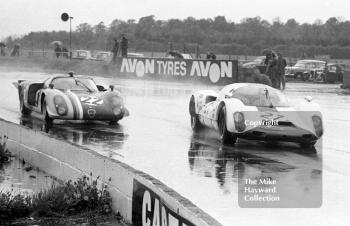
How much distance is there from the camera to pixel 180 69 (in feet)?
115

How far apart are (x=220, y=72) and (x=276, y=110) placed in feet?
64.3

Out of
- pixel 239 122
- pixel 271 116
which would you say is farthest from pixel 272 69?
pixel 239 122

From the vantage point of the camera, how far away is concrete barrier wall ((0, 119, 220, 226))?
623cm

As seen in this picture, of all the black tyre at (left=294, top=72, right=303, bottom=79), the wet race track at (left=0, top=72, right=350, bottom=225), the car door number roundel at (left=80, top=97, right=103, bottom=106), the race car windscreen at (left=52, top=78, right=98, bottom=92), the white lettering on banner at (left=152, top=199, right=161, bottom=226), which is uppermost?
the race car windscreen at (left=52, top=78, right=98, bottom=92)

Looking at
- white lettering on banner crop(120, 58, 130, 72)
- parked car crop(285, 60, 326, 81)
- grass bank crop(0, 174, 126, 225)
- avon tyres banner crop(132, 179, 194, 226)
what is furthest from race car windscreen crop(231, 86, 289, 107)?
parked car crop(285, 60, 326, 81)

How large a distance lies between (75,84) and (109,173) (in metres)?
8.69

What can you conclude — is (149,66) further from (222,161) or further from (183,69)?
(222,161)

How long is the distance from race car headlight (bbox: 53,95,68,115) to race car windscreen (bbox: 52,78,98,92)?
101 centimetres

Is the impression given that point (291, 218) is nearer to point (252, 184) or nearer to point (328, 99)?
point (252, 184)

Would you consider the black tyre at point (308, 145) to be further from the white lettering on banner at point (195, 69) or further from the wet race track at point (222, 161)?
the white lettering on banner at point (195, 69)

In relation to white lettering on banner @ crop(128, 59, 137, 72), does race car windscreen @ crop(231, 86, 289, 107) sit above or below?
above

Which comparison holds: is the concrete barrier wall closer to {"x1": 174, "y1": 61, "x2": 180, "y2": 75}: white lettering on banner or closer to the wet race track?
the wet race track

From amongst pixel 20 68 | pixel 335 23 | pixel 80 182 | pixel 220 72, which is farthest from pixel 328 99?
pixel 335 23

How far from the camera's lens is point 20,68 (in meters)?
48.1
